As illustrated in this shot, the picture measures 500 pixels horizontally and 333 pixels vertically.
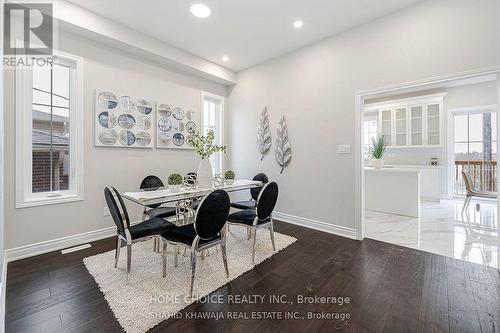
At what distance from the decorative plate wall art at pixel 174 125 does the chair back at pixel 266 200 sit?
1786mm

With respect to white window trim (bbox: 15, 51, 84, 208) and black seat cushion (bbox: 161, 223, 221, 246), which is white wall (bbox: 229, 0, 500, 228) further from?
white window trim (bbox: 15, 51, 84, 208)

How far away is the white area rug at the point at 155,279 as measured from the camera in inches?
66.7

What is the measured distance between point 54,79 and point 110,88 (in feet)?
2.03

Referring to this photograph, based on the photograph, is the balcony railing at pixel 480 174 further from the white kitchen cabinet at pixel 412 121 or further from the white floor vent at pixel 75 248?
the white floor vent at pixel 75 248

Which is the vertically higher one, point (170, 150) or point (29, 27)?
point (29, 27)

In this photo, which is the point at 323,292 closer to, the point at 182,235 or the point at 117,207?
the point at 182,235

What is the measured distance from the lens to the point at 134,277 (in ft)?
7.13

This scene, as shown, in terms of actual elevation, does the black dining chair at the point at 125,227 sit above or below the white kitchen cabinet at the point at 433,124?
below

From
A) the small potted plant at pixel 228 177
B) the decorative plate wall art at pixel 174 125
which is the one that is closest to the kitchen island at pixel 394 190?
the small potted plant at pixel 228 177

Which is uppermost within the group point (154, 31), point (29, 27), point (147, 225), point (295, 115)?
point (154, 31)

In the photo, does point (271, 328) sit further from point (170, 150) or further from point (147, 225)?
point (170, 150)

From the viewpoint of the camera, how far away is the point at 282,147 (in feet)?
13.4

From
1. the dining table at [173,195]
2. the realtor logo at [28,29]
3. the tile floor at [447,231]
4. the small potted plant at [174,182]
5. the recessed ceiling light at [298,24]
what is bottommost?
the tile floor at [447,231]

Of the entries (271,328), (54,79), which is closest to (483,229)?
(271,328)
